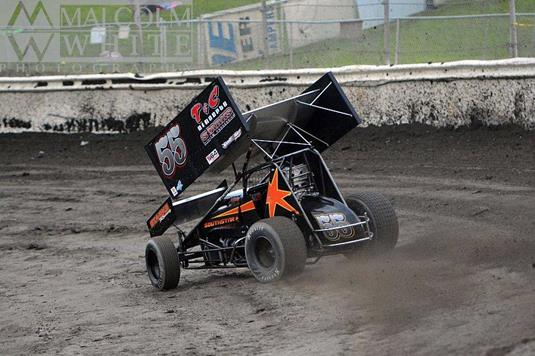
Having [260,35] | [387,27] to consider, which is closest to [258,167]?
[387,27]

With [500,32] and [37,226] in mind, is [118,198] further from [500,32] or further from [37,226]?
[500,32]

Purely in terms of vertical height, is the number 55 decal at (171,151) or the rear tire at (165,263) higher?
the number 55 decal at (171,151)

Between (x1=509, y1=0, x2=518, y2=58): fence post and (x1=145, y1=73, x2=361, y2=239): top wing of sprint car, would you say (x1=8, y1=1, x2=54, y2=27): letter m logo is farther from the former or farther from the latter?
(x1=145, y1=73, x2=361, y2=239): top wing of sprint car

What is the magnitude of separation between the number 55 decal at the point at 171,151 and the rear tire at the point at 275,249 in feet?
3.43

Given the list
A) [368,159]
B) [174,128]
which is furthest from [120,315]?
[368,159]

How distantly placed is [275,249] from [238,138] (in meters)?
1.03

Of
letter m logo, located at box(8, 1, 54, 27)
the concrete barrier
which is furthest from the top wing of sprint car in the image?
letter m logo, located at box(8, 1, 54, 27)

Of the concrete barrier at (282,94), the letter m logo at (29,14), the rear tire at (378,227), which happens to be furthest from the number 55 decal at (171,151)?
the letter m logo at (29,14)

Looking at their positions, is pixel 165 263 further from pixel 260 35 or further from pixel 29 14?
pixel 29 14

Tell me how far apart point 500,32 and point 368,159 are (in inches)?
113

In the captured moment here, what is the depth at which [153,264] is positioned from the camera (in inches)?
391

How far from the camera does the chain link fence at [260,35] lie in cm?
1631

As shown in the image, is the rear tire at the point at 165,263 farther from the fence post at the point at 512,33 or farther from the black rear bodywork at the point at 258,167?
the fence post at the point at 512,33

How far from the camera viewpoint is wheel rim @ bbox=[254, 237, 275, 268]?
8.96m
